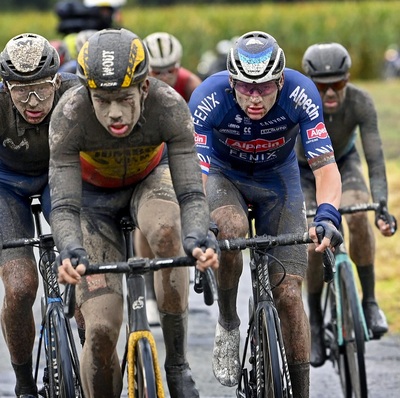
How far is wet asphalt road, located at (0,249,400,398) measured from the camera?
8.58m

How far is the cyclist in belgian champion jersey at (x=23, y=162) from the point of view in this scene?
22.4 feet

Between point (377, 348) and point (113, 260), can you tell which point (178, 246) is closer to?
point (113, 260)

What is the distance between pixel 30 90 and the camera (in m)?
6.82

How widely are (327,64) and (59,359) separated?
3.46m

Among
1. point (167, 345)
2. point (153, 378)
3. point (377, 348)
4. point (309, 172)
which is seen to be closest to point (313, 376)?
point (377, 348)

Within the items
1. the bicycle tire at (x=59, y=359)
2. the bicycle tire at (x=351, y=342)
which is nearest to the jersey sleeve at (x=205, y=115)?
the bicycle tire at (x=59, y=359)

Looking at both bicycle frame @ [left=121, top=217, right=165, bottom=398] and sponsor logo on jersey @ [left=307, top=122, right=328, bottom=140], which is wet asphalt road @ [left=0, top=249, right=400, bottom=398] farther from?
bicycle frame @ [left=121, top=217, right=165, bottom=398]

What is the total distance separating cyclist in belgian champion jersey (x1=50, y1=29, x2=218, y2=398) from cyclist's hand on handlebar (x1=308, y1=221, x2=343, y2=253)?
58cm

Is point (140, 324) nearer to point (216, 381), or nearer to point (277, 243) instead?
point (277, 243)

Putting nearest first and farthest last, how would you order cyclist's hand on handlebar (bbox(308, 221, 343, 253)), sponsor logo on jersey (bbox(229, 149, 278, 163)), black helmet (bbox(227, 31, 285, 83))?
cyclist's hand on handlebar (bbox(308, 221, 343, 253)) → black helmet (bbox(227, 31, 285, 83)) → sponsor logo on jersey (bbox(229, 149, 278, 163))

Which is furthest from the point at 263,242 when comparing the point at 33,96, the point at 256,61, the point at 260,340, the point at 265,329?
the point at 33,96

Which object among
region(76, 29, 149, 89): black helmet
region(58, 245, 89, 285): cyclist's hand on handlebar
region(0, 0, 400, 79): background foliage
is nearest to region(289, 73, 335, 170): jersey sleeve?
region(76, 29, 149, 89): black helmet

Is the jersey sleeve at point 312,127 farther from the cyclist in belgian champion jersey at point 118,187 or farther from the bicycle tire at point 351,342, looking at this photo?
the bicycle tire at point 351,342

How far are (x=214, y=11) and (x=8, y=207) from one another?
38016 mm
